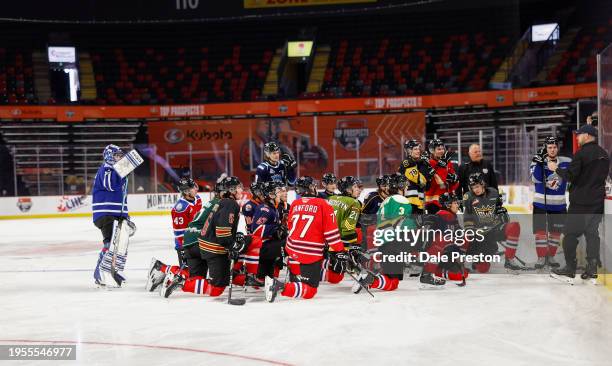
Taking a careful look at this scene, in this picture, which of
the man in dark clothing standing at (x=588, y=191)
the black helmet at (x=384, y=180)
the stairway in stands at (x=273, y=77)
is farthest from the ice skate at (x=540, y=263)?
the stairway in stands at (x=273, y=77)

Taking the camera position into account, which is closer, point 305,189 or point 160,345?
point 160,345

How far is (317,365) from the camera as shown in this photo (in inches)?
140

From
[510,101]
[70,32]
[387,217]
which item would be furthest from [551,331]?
[70,32]

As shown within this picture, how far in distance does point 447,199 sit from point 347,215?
3.57ft

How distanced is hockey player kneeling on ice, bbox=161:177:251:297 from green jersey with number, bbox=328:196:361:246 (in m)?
0.96

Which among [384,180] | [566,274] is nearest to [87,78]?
[384,180]

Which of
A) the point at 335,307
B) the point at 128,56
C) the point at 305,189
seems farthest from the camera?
the point at 128,56

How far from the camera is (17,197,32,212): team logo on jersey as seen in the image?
16.3 metres

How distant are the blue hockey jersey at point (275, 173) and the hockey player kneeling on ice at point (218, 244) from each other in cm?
132

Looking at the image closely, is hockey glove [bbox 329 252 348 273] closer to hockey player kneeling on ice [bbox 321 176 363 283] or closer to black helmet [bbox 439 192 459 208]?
hockey player kneeling on ice [bbox 321 176 363 283]

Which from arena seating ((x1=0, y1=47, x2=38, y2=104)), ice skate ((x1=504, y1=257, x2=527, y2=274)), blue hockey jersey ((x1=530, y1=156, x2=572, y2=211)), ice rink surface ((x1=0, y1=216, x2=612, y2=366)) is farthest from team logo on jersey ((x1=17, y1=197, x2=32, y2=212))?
ice skate ((x1=504, y1=257, x2=527, y2=274))

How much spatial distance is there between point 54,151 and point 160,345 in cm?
1325

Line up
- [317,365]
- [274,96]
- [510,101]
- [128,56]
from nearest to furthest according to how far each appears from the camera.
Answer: [317,365] < [510,101] < [274,96] < [128,56]

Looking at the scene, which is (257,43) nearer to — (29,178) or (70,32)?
(70,32)
